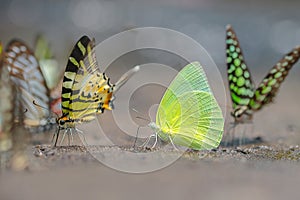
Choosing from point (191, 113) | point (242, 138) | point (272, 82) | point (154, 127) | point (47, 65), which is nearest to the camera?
point (154, 127)

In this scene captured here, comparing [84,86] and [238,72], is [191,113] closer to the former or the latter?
[84,86]

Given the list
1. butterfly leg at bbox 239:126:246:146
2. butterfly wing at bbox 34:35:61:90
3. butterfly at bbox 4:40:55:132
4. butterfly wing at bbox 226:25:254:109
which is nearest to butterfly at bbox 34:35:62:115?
butterfly wing at bbox 34:35:61:90

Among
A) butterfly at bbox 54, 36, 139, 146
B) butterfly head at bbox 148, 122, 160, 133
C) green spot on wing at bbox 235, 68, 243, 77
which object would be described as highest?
green spot on wing at bbox 235, 68, 243, 77

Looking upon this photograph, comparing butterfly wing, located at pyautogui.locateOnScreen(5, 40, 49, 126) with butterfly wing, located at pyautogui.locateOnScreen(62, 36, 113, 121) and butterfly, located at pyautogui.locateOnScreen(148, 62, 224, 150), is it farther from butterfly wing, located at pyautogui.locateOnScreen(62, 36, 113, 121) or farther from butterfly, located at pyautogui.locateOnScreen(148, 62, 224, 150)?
butterfly, located at pyautogui.locateOnScreen(148, 62, 224, 150)

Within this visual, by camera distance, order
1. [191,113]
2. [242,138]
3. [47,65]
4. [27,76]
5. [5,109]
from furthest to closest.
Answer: [47,65]
[242,138]
[27,76]
[191,113]
[5,109]

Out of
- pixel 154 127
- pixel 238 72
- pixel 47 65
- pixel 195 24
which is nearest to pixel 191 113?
pixel 154 127

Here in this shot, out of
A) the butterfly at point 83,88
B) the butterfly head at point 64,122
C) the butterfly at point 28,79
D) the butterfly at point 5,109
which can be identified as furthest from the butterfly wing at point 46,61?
the butterfly at point 5,109
